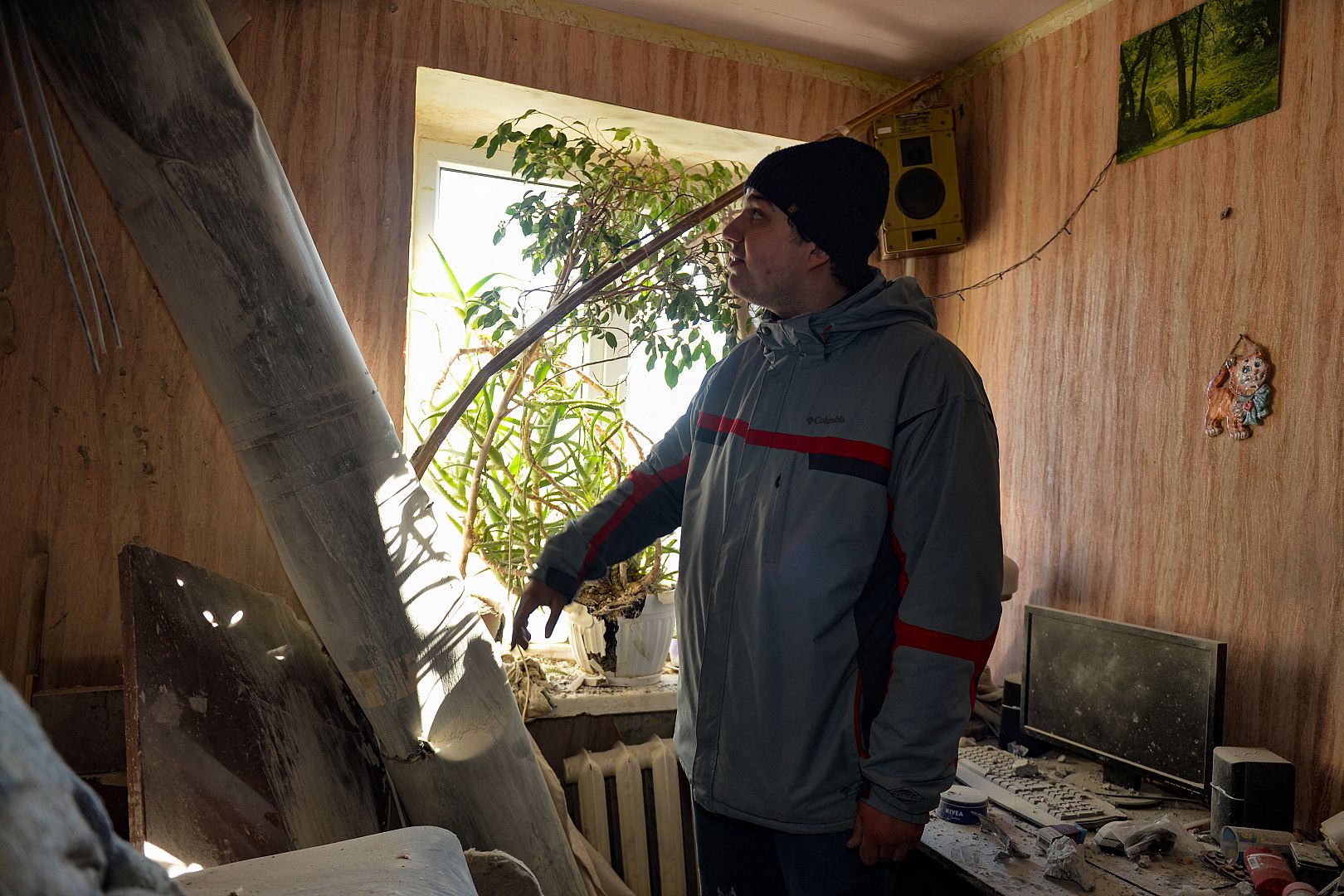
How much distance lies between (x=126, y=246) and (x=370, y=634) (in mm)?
1355

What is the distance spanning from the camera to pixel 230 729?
1.43 m

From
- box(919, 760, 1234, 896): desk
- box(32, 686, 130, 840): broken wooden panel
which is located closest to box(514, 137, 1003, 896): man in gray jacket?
box(919, 760, 1234, 896): desk

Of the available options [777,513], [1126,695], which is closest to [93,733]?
[777,513]

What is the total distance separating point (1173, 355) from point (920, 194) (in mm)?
1038

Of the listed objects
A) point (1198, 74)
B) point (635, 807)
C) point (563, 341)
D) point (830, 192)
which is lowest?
point (635, 807)

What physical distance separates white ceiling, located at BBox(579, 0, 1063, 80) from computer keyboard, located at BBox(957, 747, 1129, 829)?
7.19 ft

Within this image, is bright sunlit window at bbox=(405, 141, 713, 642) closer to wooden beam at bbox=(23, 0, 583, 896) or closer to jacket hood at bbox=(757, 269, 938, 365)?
wooden beam at bbox=(23, 0, 583, 896)

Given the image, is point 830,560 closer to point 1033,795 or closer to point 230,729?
point 230,729

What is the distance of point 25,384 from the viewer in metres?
2.07

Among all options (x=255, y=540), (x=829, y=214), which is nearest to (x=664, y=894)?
(x=255, y=540)

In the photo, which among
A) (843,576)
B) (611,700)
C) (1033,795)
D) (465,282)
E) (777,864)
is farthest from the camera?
(465,282)

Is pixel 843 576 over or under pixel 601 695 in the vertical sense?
over

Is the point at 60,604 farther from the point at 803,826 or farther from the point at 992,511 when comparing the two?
the point at 992,511

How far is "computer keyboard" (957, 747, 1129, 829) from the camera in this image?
2.00m
